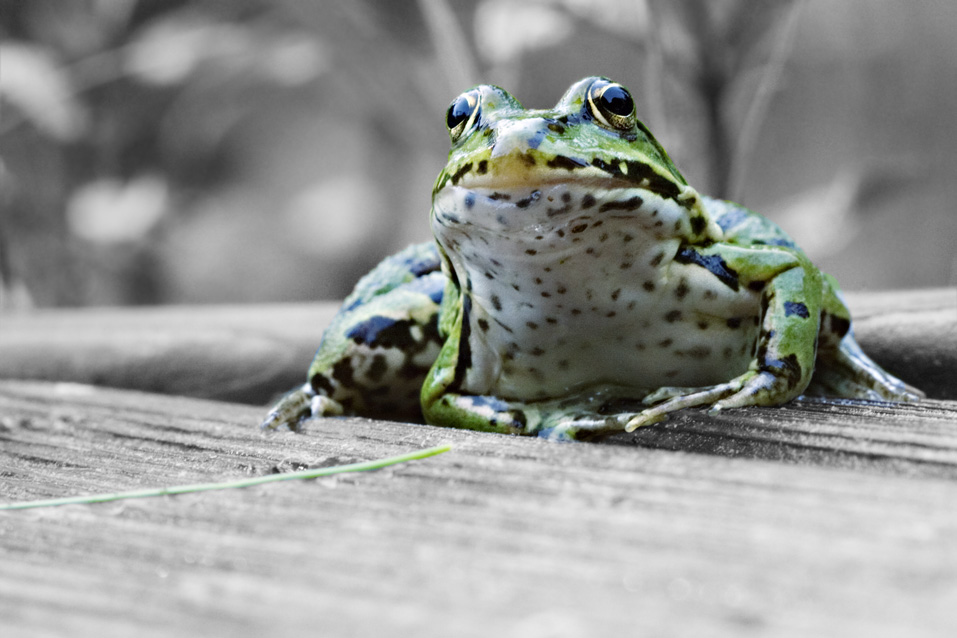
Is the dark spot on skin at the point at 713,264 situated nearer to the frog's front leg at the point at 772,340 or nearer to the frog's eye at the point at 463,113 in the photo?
the frog's front leg at the point at 772,340

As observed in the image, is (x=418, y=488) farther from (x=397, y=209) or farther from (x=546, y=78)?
(x=397, y=209)

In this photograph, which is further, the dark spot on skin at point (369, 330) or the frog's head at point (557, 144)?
the dark spot on skin at point (369, 330)

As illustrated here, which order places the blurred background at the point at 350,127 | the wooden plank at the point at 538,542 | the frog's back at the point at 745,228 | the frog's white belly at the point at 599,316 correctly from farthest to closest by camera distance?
the blurred background at the point at 350,127, the frog's back at the point at 745,228, the frog's white belly at the point at 599,316, the wooden plank at the point at 538,542

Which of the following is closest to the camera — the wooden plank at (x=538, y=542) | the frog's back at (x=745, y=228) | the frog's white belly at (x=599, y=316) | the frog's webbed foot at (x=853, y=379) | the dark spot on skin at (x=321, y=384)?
the wooden plank at (x=538, y=542)

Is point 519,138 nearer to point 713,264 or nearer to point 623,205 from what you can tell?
point 623,205

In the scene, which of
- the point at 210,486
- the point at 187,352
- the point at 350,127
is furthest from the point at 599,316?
the point at 350,127

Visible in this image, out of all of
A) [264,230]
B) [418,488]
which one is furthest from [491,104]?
[264,230]

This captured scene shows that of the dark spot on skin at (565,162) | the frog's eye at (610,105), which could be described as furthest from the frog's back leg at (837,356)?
the dark spot on skin at (565,162)
